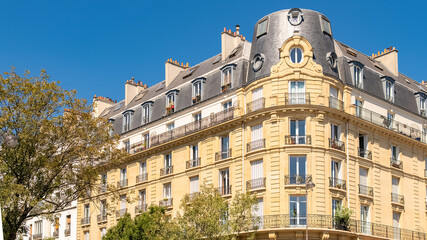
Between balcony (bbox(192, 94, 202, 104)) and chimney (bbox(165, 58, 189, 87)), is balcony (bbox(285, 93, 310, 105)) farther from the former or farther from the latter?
chimney (bbox(165, 58, 189, 87))

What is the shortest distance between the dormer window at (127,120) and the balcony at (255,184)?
49.8ft

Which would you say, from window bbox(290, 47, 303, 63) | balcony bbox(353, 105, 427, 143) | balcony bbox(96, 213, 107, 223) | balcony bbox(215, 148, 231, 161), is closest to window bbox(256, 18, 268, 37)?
window bbox(290, 47, 303, 63)

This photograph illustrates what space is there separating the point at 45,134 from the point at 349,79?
20167 millimetres

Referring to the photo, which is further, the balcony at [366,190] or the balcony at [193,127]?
the balcony at [193,127]

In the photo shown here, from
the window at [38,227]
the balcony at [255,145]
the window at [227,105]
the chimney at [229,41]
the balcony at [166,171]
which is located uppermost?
the chimney at [229,41]

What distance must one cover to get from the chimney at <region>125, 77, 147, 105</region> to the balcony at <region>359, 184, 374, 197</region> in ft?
71.8

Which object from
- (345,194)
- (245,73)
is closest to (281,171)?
(345,194)

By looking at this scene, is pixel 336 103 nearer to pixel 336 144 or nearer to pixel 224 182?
pixel 336 144

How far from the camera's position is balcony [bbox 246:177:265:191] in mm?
36866

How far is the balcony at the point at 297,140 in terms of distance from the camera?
120 ft

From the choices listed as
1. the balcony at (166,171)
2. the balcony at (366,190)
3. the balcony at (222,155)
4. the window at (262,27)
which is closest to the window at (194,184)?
the balcony at (166,171)

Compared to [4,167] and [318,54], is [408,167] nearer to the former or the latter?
[318,54]

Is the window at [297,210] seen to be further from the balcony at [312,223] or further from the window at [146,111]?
the window at [146,111]

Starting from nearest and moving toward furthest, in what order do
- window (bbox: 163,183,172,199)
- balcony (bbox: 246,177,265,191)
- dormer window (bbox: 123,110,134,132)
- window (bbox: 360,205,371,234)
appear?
1. balcony (bbox: 246,177,265,191)
2. window (bbox: 360,205,371,234)
3. window (bbox: 163,183,172,199)
4. dormer window (bbox: 123,110,134,132)
